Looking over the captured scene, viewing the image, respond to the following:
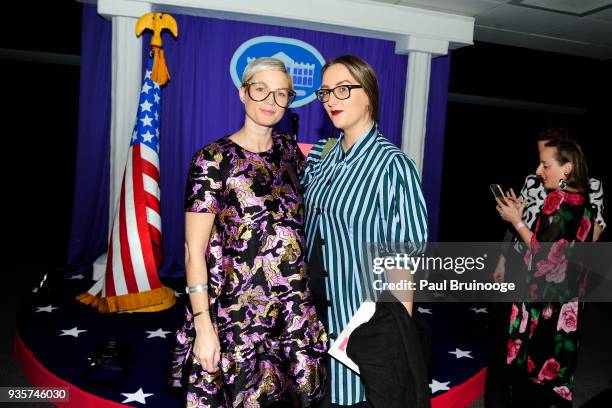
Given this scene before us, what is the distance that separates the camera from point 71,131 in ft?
29.5

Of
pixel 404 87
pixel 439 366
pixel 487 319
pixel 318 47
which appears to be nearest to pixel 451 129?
pixel 404 87

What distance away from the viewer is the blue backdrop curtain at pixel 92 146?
4719 mm

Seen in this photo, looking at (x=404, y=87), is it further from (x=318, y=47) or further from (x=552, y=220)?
(x=552, y=220)

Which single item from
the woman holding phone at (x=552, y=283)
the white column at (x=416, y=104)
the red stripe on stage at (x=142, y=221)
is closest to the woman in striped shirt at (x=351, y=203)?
the woman holding phone at (x=552, y=283)

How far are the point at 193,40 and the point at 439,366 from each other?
374 cm

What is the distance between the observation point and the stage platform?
8.61 feet

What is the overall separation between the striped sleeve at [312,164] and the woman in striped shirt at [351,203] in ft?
0.14

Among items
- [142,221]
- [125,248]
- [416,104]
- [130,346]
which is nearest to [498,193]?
[130,346]

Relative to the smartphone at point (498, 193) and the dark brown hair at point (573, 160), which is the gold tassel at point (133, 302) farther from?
the dark brown hair at point (573, 160)

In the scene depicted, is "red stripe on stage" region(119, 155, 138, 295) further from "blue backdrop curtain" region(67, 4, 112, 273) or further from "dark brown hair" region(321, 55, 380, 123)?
"dark brown hair" region(321, 55, 380, 123)

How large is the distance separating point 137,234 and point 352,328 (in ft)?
8.83

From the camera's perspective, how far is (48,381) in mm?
2740

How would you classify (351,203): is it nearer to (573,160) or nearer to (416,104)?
(573,160)

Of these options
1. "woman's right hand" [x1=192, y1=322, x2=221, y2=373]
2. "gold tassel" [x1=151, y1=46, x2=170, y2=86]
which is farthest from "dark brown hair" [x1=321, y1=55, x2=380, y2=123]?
"gold tassel" [x1=151, y1=46, x2=170, y2=86]
